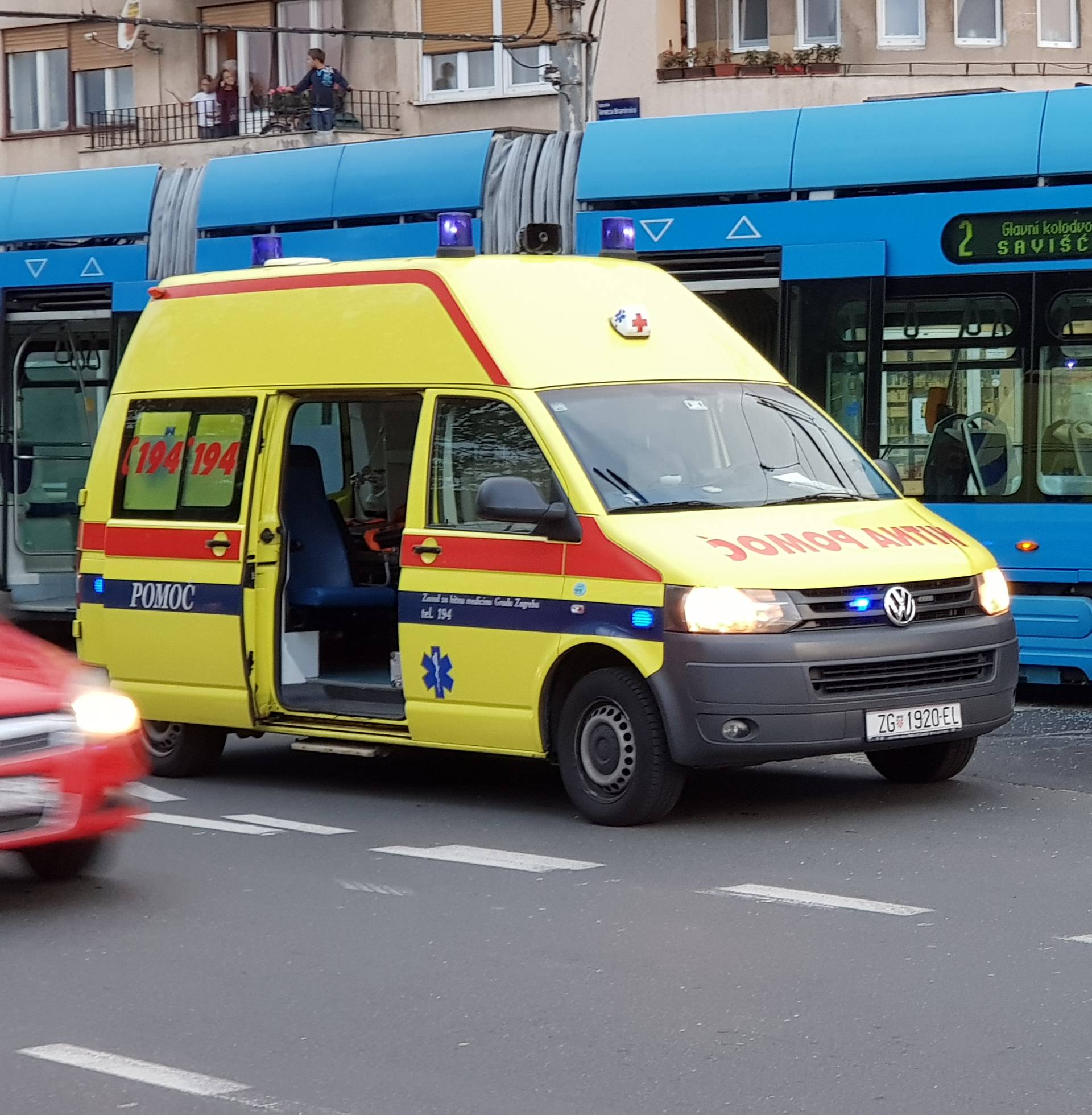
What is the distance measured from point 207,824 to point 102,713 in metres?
2.03

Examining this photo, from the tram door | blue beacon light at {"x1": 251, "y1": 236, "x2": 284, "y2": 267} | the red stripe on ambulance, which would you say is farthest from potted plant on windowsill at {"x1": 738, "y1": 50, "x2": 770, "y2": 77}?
the red stripe on ambulance

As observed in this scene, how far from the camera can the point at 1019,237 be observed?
42.9 ft

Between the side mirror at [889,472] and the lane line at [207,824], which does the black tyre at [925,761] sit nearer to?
the side mirror at [889,472]

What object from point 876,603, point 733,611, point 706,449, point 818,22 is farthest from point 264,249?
point 818,22

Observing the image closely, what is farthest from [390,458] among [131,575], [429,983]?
[429,983]

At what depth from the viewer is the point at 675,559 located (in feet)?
29.3

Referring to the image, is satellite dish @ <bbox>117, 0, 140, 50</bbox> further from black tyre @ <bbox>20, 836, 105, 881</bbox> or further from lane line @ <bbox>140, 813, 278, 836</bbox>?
black tyre @ <bbox>20, 836, 105, 881</bbox>

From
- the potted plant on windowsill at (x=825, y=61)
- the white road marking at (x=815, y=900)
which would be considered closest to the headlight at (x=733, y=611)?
the white road marking at (x=815, y=900)

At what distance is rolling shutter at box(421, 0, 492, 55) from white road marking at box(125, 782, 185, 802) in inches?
1030

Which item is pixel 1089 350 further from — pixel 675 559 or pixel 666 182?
pixel 675 559

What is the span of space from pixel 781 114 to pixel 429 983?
8.42m

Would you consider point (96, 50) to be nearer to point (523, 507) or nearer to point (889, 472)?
point (889, 472)

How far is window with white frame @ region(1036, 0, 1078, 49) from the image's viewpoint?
34.7 m

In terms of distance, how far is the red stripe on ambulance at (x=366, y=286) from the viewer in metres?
9.95
